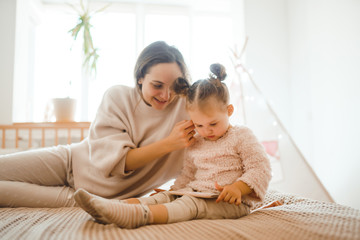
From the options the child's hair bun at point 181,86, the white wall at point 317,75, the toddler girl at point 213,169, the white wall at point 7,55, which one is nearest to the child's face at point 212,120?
the toddler girl at point 213,169

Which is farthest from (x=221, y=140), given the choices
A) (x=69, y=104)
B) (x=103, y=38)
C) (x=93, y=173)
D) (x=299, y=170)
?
(x=103, y=38)

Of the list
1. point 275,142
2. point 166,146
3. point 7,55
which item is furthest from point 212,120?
point 7,55

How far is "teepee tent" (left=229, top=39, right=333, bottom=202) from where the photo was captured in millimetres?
1668

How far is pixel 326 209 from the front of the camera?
79cm

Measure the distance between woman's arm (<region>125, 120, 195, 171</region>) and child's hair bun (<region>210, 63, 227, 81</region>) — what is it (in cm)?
21

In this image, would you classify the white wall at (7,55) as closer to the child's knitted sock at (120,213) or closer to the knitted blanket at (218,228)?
the knitted blanket at (218,228)

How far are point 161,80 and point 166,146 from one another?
0.28 m

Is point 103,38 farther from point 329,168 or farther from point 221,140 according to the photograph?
point 329,168

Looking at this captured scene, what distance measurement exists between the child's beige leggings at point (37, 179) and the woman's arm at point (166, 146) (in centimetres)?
31

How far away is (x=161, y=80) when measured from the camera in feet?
3.52

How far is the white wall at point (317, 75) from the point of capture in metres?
1.94

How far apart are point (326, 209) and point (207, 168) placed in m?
0.40

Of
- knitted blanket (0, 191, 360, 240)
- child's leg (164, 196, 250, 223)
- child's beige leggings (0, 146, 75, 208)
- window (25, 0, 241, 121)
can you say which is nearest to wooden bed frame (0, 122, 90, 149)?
window (25, 0, 241, 121)

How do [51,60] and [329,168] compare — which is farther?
[51,60]
